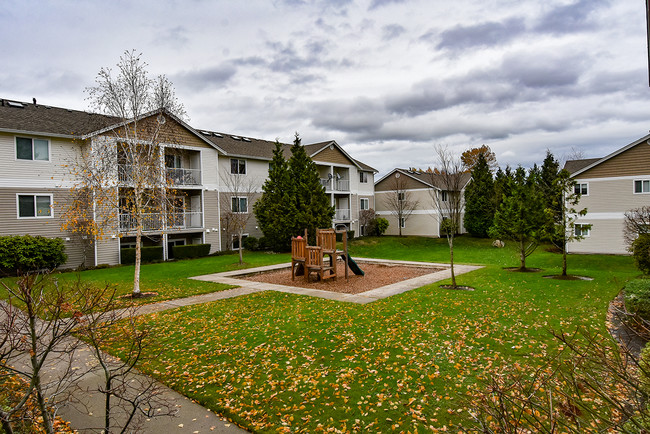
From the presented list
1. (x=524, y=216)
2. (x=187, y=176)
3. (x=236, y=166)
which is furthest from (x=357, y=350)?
(x=236, y=166)

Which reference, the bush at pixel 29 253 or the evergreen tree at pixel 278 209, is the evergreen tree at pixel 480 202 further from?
the bush at pixel 29 253

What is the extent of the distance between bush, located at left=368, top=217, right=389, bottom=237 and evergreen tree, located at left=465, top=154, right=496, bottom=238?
8.74 meters

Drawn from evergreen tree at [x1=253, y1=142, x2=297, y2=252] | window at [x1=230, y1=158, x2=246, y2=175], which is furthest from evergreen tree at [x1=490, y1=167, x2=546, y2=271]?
window at [x1=230, y1=158, x2=246, y2=175]

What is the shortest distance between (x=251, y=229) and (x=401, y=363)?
24337mm

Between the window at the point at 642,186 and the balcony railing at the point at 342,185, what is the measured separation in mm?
21954

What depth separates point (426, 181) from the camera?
4147 cm

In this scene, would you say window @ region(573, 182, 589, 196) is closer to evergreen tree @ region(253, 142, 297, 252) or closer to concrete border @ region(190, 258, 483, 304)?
concrete border @ region(190, 258, 483, 304)

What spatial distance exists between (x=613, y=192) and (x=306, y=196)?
21246 millimetres

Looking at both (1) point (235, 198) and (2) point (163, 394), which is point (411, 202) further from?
(2) point (163, 394)

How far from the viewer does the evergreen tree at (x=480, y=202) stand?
1545 inches

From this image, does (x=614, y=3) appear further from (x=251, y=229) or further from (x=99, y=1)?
(x=251, y=229)

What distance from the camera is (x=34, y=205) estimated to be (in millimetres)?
19953

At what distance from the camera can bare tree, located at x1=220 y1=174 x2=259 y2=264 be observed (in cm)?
2750

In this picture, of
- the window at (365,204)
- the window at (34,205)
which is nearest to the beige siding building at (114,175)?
the window at (34,205)
